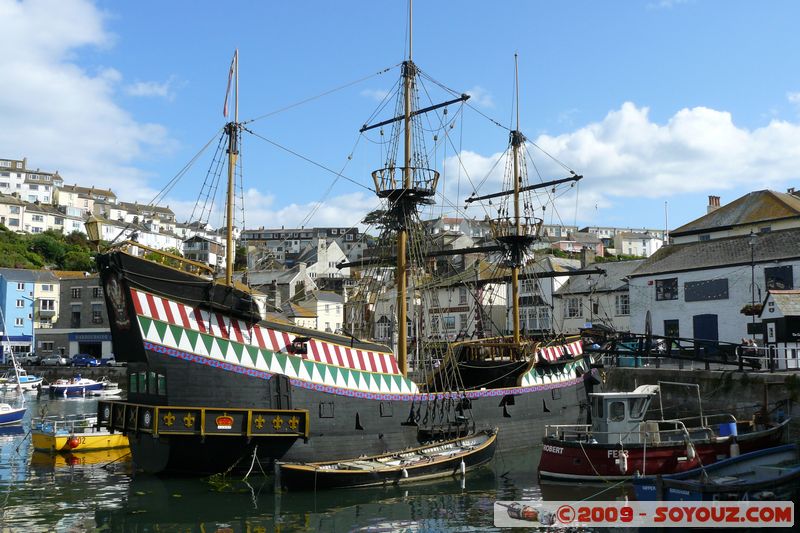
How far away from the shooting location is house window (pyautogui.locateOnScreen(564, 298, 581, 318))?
6231 cm

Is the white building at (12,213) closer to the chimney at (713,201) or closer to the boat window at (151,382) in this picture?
the chimney at (713,201)

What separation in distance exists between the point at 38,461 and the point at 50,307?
63.3 meters

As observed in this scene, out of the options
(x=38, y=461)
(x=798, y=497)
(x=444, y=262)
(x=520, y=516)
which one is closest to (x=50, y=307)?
(x=444, y=262)

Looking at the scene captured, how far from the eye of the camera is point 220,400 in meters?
20.6

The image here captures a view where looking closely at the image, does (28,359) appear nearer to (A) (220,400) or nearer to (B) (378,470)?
(A) (220,400)

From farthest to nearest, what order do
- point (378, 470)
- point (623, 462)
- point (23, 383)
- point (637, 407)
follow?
point (23, 383), point (637, 407), point (623, 462), point (378, 470)

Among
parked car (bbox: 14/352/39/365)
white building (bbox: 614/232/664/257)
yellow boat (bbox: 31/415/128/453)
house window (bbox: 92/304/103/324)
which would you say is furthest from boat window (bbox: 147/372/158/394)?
white building (bbox: 614/232/664/257)

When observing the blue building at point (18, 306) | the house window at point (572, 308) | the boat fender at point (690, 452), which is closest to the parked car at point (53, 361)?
the blue building at point (18, 306)

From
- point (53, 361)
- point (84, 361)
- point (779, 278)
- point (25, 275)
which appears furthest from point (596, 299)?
point (25, 275)

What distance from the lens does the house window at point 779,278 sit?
41.5 metres

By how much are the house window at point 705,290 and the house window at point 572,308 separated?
52.2 feet

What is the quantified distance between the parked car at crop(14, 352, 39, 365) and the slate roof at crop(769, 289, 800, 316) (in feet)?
222

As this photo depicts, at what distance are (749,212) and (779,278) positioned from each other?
40.9ft

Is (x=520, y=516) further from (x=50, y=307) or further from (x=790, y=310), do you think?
(x=50, y=307)
